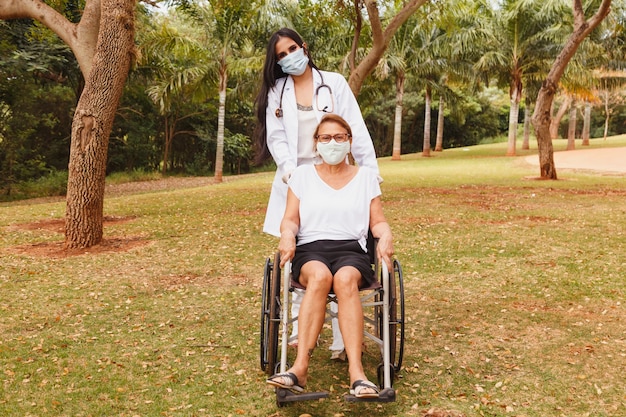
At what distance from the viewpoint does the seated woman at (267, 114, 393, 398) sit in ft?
10.8

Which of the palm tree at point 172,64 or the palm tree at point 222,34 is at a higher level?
the palm tree at point 222,34

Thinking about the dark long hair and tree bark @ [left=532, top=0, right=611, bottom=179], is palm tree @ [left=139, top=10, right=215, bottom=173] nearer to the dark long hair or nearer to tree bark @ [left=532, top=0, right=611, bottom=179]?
tree bark @ [left=532, top=0, right=611, bottom=179]

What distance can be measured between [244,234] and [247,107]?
74.9ft

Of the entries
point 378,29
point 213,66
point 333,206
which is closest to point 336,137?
point 333,206

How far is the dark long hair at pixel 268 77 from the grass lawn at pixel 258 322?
4.94ft

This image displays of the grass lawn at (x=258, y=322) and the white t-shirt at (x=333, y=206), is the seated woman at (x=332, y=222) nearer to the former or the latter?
the white t-shirt at (x=333, y=206)

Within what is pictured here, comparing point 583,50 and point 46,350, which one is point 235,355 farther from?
point 583,50

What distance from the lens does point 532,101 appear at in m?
33.1

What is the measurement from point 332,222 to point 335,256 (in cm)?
22

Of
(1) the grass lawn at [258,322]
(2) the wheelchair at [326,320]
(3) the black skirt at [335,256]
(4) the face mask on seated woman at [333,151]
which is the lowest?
(1) the grass lawn at [258,322]

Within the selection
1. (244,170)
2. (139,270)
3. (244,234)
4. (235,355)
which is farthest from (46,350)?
(244,170)

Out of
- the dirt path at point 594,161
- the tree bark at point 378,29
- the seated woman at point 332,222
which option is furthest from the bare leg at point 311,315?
the dirt path at point 594,161

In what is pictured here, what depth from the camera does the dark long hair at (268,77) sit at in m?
3.93

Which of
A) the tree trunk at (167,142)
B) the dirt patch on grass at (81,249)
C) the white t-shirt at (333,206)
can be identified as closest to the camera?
the white t-shirt at (333,206)
